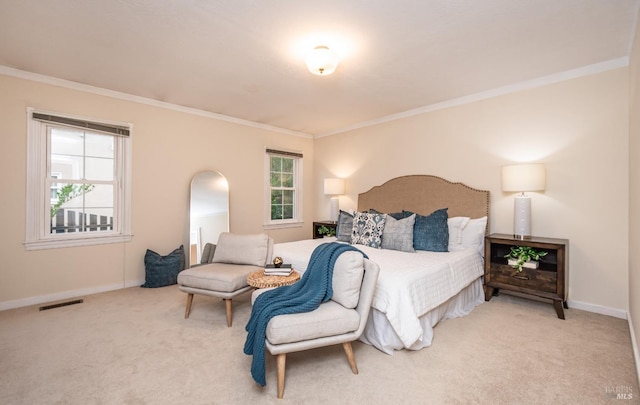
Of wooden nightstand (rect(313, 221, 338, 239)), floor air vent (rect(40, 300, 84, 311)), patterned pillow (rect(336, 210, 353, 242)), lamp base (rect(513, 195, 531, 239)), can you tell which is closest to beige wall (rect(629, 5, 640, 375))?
lamp base (rect(513, 195, 531, 239))

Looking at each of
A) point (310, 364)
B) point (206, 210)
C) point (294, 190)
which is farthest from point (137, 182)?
point (310, 364)

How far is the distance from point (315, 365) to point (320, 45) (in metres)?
2.55

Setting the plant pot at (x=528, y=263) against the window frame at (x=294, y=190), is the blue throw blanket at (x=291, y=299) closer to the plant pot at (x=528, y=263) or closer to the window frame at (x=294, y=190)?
the plant pot at (x=528, y=263)

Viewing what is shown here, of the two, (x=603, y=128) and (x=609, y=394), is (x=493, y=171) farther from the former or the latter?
(x=609, y=394)

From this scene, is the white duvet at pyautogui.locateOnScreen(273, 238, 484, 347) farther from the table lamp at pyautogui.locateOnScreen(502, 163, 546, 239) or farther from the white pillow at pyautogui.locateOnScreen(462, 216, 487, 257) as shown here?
the table lamp at pyautogui.locateOnScreen(502, 163, 546, 239)

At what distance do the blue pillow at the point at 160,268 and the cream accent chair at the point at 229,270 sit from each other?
3.63ft

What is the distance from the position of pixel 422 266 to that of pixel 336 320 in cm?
112

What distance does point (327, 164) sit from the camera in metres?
5.84

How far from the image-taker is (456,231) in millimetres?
3592

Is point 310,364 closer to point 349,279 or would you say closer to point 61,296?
point 349,279

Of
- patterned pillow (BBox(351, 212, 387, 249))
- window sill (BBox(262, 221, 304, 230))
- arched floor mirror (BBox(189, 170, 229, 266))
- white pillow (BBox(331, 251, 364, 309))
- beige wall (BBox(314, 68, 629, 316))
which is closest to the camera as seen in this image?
white pillow (BBox(331, 251, 364, 309))

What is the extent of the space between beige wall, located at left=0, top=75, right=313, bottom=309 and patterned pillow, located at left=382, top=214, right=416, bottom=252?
2.50 metres

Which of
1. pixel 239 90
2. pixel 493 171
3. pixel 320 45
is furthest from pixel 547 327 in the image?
pixel 239 90

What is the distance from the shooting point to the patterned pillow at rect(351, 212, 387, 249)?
143 inches
